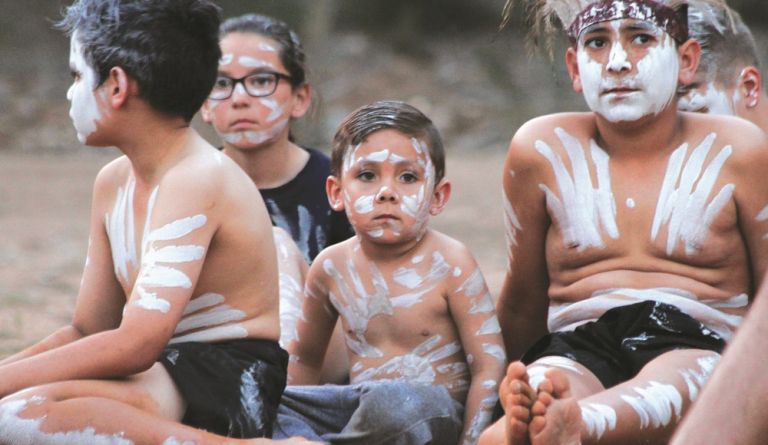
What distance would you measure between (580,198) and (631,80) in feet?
1.08

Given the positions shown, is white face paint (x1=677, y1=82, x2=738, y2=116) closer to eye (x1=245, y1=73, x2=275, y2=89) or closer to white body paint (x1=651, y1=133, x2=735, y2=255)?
white body paint (x1=651, y1=133, x2=735, y2=255)

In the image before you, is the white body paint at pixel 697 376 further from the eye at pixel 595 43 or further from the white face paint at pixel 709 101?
the white face paint at pixel 709 101

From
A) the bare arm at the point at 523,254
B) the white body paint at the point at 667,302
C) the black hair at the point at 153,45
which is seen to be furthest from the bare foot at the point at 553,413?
the black hair at the point at 153,45

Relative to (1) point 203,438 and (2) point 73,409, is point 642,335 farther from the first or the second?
(2) point 73,409

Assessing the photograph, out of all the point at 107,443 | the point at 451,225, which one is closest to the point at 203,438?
the point at 107,443

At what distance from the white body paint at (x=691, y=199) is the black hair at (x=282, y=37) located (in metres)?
1.54

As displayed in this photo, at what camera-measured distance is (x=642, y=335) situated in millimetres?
3154

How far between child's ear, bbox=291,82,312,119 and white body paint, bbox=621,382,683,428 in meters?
1.89

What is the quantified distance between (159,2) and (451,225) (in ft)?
20.1

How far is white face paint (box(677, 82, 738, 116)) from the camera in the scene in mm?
4078

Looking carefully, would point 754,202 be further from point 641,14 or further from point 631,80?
point 641,14

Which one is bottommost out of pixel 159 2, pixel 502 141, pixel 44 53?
pixel 502 141

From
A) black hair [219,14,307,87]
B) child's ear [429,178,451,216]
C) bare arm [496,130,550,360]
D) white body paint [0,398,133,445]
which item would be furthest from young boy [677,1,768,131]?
white body paint [0,398,133,445]

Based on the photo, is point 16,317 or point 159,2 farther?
point 16,317
